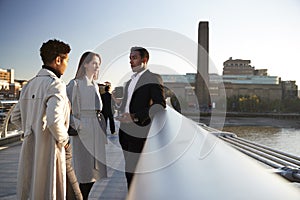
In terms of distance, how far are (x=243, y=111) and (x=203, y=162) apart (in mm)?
40085

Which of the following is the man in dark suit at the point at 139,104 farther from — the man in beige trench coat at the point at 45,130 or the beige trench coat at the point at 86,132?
the man in beige trench coat at the point at 45,130

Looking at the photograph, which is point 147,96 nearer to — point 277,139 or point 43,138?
point 43,138

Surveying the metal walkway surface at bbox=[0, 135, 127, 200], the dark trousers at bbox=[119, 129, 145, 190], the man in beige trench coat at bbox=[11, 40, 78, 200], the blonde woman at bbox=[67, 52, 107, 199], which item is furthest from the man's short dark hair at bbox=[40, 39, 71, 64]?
the metal walkway surface at bbox=[0, 135, 127, 200]

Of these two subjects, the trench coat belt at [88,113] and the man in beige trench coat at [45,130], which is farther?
the trench coat belt at [88,113]

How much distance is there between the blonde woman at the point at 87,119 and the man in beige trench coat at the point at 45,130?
1.49ft

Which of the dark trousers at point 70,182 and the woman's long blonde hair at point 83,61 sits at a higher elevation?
the woman's long blonde hair at point 83,61

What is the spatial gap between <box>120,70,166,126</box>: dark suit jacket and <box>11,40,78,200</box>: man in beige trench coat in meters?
0.50

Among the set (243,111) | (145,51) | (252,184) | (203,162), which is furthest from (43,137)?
(243,111)

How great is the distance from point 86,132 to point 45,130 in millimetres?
547

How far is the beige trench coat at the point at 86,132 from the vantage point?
2096 mm

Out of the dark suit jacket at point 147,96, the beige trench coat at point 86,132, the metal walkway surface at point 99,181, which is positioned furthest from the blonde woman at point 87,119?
the metal walkway surface at point 99,181

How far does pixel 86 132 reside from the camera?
6.89ft

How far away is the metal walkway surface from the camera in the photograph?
2.67 metres

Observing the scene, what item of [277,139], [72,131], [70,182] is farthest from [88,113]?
[277,139]
